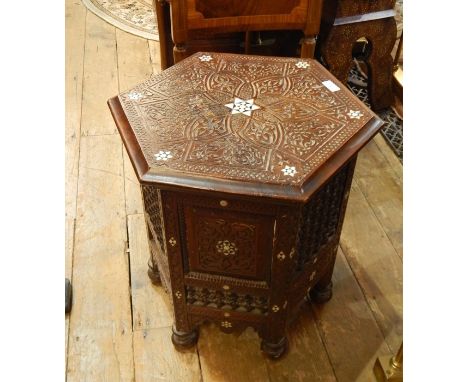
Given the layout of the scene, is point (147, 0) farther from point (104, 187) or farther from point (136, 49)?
point (104, 187)

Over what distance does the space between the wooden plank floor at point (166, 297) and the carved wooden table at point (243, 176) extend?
106 millimetres

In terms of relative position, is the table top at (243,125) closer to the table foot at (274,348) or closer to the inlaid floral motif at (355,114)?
the inlaid floral motif at (355,114)

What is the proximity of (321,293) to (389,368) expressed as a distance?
12.9 inches

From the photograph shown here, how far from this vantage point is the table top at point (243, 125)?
1043mm

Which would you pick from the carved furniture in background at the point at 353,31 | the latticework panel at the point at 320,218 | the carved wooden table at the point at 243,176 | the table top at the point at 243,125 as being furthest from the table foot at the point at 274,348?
the carved furniture in background at the point at 353,31

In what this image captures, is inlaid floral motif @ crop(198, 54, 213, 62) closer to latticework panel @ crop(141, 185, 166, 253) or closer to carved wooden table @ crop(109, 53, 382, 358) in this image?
carved wooden table @ crop(109, 53, 382, 358)

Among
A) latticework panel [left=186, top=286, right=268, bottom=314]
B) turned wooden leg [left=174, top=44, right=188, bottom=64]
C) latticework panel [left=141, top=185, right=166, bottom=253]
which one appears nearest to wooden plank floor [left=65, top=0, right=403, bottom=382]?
latticework panel [left=186, top=286, right=268, bottom=314]

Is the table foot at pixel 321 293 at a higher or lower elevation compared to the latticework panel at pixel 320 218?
lower

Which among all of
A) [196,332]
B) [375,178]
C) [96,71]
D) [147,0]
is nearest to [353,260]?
[375,178]

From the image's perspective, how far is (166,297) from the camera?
164 centimetres

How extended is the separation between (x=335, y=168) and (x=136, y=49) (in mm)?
2196

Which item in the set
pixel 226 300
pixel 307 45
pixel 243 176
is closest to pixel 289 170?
pixel 243 176

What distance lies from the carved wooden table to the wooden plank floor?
0.11 m

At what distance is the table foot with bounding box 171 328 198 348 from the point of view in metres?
1.46
